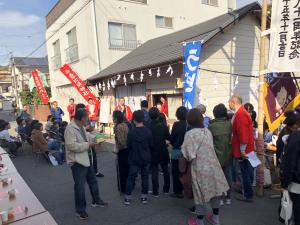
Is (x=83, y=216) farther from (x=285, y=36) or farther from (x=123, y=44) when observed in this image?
(x=123, y=44)

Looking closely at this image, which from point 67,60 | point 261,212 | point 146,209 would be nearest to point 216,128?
point 261,212

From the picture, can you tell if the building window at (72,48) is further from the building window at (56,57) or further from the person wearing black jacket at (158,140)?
the person wearing black jacket at (158,140)

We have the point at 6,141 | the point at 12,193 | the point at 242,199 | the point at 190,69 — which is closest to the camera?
the point at 12,193

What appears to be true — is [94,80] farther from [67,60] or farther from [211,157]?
[211,157]

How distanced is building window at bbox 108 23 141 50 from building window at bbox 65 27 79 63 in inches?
108

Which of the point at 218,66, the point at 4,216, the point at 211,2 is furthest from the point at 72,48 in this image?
the point at 4,216

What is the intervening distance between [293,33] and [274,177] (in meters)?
3.07

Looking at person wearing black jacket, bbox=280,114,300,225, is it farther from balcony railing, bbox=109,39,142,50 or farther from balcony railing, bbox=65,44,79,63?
balcony railing, bbox=65,44,79,63

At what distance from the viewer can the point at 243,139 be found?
14.1 feet

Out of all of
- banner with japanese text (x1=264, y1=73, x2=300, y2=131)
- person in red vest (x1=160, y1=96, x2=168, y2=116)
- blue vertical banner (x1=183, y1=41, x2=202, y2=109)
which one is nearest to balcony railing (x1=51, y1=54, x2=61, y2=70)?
person in red vest (x1=160, y1=96, x2=168, y2=116)

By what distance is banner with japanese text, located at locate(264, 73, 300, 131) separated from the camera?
5809 mm

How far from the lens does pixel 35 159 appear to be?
903cm

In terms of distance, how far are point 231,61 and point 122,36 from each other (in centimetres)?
845

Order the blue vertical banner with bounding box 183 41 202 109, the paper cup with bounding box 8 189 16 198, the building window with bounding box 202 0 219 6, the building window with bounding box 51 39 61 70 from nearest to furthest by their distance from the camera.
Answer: the paper cup with bounding box 8 189 16 198 < the blue vertical banner with bounding box 183 41 202 109 < the building window with bounding box 202 0 219 6 < the building window with bounding box 51 39 61 70
